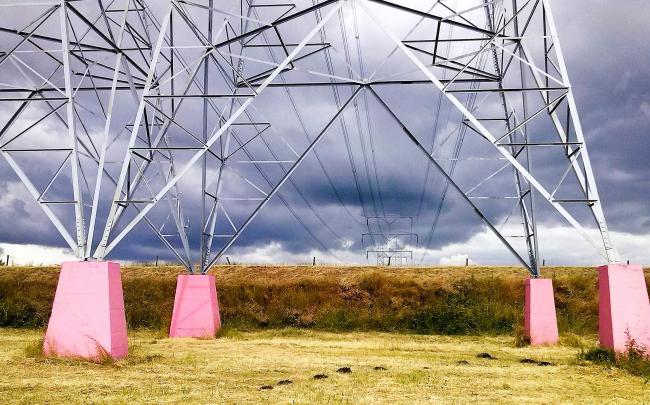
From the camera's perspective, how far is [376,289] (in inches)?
1292

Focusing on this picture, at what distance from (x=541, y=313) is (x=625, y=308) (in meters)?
5.02

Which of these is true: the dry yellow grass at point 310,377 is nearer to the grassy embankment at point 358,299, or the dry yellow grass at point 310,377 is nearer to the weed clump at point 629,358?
the weed clump at point 629,358

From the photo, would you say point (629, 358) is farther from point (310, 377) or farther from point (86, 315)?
point (86, 315)

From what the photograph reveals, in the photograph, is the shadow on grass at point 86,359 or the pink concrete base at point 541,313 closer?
the shadow on grass at point 86,359

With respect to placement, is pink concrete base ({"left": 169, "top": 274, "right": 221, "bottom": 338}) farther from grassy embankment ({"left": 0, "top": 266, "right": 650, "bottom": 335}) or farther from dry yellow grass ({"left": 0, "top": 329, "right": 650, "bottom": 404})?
grassy embankment ({"left": 0, "top": 266, "right": 650, "bottom": 335})

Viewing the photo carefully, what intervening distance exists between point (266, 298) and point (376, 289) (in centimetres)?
601

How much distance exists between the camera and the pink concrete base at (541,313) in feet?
68.2

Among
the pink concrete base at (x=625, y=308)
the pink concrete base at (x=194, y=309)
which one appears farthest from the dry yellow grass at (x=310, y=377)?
the pink concrete base at (x=194, y=309)

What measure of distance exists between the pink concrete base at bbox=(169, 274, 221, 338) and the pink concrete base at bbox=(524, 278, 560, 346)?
11630mm

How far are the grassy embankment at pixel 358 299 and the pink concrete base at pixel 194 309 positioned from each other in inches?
153

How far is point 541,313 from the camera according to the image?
68.5 ft

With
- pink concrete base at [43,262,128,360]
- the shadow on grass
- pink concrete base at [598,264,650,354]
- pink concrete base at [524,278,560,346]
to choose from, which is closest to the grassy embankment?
pink concrete base at [524,278,560,346]

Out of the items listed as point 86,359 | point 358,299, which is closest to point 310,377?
point 86,359

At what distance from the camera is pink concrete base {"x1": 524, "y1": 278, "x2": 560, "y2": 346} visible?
2080cm
